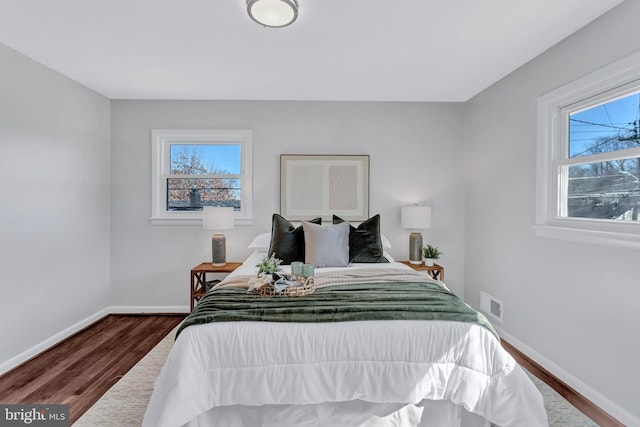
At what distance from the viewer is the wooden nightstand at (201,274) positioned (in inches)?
123

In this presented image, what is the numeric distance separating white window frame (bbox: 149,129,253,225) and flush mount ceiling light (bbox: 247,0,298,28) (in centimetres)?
174

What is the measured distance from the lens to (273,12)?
1844 mm

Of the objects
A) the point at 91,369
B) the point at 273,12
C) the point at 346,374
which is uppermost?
the point at 273,12

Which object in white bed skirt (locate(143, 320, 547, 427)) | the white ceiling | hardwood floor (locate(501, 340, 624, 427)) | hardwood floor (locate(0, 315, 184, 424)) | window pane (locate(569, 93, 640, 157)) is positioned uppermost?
the white ceiling

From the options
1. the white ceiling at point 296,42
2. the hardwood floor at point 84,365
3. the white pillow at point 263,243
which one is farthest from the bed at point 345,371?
the white ceiling at point 296,42

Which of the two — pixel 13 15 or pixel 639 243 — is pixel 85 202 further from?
pixel 639 243

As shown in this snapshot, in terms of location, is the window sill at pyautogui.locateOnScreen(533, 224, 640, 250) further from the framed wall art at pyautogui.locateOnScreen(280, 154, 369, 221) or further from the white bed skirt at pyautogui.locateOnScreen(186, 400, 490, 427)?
the framed wall art at pyautogui.locateOnScreen(280, 154, 369, 221)

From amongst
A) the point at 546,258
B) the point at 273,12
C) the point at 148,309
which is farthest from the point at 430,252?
the point at 148,309

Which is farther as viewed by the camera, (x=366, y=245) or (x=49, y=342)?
(x=366, y=245)

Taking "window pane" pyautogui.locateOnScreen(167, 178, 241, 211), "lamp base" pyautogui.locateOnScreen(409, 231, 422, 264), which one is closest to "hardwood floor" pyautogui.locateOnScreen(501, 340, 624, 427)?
"lamp base" pyautogui.locateOnScreen(409, 231, 422, 264)

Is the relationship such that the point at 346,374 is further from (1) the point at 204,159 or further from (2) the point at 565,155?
(1) the point at 204,159

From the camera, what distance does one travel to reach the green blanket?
5.22 feet

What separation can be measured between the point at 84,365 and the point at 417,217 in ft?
10.9

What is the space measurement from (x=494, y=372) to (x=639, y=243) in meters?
1.11
